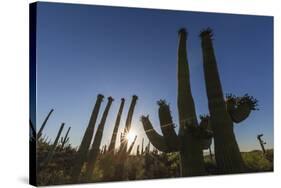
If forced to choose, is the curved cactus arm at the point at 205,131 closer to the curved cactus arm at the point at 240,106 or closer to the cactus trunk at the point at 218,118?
the cactus trunk at the point at 218,118

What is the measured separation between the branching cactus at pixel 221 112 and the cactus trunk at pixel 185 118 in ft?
0.93

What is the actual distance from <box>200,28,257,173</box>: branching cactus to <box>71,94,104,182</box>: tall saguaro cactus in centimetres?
159

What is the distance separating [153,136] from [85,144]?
0.94m

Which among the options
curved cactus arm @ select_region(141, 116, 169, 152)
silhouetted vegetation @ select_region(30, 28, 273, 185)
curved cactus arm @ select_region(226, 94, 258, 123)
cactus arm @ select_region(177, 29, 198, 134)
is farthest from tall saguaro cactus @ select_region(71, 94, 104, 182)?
curved cactus arm @ select_region(226, 94, 258, 123)

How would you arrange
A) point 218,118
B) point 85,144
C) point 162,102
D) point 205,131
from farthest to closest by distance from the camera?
point 218,118 → point 205,131 → point 162,102 → point 85,144

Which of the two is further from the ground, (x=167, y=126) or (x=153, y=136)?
(x=167, y=126)

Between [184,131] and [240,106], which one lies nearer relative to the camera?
[184,131]

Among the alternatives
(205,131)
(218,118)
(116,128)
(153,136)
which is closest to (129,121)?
(116,128)

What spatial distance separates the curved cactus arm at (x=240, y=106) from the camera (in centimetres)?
953

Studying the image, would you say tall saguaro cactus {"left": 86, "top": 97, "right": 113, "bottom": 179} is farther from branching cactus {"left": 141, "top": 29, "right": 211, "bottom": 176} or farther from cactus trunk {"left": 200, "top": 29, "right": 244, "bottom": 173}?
cactus trunk {"left": 200, "top": 29, "right": 244, "bottom": 173}

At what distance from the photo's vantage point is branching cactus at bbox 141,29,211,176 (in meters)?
9.13

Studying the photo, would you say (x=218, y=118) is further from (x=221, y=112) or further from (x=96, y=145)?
(x=96, y=145)

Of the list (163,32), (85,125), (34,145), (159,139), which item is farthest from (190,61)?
→ (34,145)

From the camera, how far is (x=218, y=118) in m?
9.46
